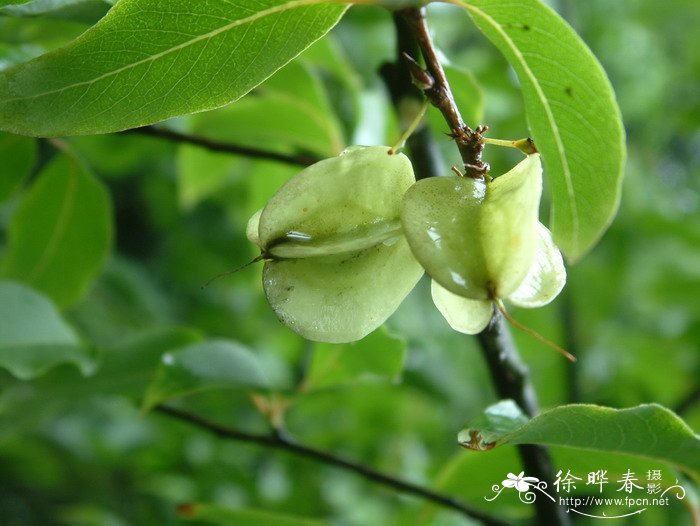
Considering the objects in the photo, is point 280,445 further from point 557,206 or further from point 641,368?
point 641,368

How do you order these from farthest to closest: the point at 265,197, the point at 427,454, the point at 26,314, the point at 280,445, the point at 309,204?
the point at 427,454 < the point at 265,197 < the point at 280,445 < the point at 26,314 < the point at 309,204

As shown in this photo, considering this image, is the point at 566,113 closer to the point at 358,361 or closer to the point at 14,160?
the point at 358,361

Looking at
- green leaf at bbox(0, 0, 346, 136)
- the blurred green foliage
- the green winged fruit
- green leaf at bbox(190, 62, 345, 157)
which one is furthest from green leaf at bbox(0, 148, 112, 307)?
the green winged fruit

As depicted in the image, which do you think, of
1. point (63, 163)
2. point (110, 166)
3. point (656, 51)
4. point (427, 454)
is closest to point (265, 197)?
point (63, 163)

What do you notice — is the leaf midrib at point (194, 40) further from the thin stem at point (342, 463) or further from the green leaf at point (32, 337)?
the thin stem at point (342, 463)
